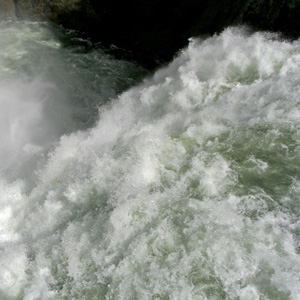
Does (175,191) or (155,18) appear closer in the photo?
(175,191)

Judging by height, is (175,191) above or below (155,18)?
below

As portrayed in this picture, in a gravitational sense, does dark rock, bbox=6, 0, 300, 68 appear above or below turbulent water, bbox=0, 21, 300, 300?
above

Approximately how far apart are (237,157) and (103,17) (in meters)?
7.78

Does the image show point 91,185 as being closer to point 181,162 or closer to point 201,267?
point 181,162

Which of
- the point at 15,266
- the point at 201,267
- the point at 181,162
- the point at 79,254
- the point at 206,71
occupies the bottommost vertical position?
the point at 15,266

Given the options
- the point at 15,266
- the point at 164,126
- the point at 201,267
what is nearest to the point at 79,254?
the point at 15,266

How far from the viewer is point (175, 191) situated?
4293 millimetres

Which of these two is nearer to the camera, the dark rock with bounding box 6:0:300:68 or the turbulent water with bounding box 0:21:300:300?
the turbulent water with bounding box 0:21:300:300

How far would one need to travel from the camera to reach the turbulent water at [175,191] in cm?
346

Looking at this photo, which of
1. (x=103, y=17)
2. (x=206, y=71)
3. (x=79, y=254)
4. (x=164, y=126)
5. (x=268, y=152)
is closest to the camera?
(x=79, y=254)

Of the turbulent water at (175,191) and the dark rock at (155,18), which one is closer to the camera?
the turbulent water at (175,191)

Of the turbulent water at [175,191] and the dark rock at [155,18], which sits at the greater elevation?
the dark rock at [155,18]

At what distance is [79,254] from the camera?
4.10 m

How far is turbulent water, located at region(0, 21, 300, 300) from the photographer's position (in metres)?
3.46
